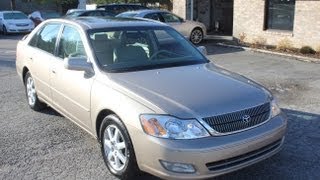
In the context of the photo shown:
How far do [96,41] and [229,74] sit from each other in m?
1.62

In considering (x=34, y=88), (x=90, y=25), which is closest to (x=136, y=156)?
(x=90, y=25)

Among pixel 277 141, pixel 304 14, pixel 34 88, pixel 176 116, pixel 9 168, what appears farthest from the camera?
pixel 304 14

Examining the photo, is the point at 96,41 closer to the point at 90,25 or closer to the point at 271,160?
the point at 90,25

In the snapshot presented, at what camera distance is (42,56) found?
6.35 metres

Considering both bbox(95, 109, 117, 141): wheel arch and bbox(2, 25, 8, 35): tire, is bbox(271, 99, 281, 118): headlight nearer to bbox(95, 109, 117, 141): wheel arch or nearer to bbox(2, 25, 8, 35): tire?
bbox(95, 109, 117, 141): wheel arch

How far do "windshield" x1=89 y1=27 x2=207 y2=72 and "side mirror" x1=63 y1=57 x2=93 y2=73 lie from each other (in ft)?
0.49

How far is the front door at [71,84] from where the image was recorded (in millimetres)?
5039

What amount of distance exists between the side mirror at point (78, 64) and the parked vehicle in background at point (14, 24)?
21.1 metres

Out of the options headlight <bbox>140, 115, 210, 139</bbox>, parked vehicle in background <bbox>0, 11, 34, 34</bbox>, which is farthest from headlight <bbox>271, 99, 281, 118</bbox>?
parked vehicle in background <bbox>0, 11, 34, 34</bbox>

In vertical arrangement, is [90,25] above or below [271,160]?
above

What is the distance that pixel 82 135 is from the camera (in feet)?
19.3

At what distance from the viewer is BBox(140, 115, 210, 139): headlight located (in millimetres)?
3906

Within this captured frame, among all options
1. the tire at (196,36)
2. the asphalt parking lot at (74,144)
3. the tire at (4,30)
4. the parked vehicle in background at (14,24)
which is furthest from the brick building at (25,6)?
the asphalt parking lot at (74,144)

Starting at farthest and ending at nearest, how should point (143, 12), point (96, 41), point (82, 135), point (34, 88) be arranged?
1. point (143, 12)
2. point (34, 88)
3. point (82, 135)
4. point (96, 41)
